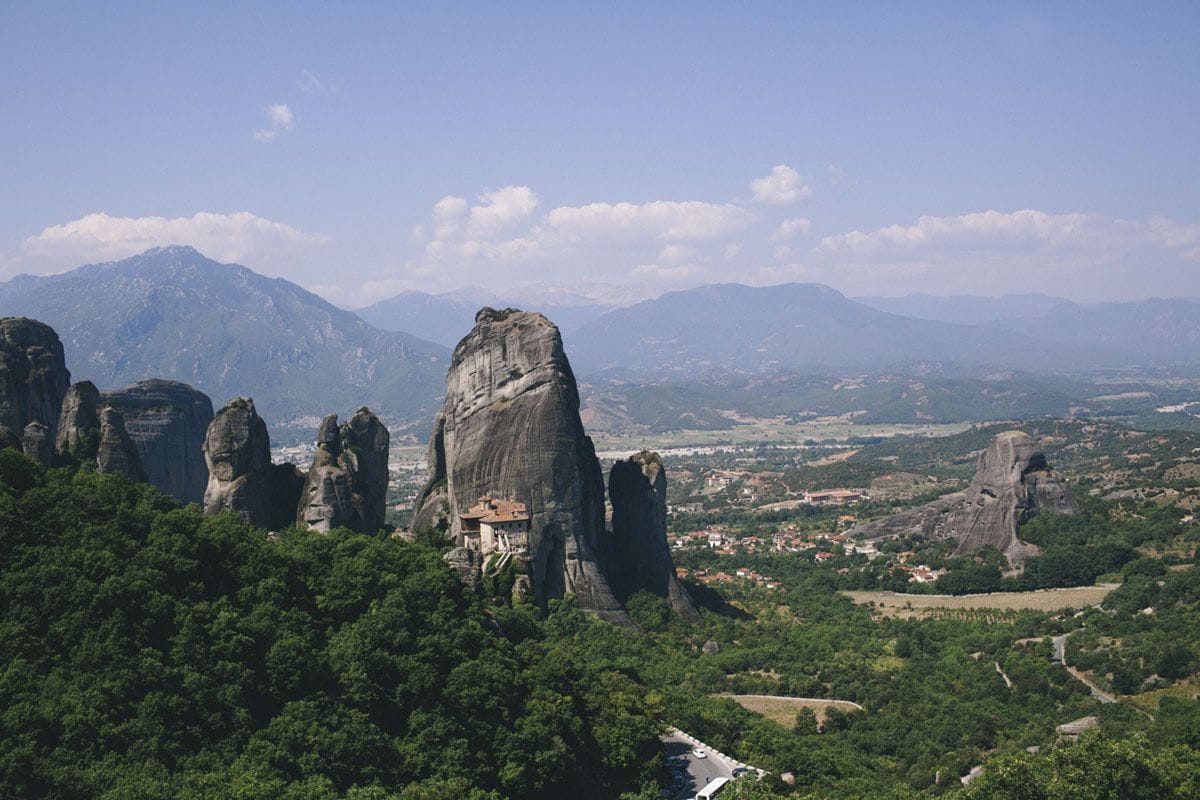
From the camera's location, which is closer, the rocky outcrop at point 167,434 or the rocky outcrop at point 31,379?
the rocky outcrop at point 31,379

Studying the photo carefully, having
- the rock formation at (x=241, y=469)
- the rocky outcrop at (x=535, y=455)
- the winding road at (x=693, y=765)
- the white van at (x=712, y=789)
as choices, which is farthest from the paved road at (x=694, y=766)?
the rock formation at (x=241, y=469)

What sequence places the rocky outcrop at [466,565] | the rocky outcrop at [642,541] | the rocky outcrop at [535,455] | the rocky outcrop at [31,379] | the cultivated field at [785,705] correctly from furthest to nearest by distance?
1. the rocky outcrop at [642,541]
2. the rocky outcrop at [535,455]
3. the rocky outcrop at [31,379]
4. the cultivated field at [785,705]
5. the rocky outcrop at [466,565]

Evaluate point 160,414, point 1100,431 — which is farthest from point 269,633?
point 1100,431

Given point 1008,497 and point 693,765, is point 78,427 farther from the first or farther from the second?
point 1008,497

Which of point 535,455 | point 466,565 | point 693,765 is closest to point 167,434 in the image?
point 535,455

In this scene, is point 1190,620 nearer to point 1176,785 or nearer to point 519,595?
point 1176,785

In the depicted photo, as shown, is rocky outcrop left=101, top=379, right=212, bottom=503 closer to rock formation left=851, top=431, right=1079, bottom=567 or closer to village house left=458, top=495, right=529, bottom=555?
village house left=458, top=495, right=529, bottom=555

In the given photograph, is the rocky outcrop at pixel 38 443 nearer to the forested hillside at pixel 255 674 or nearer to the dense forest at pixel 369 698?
the dense forest at pixel 369 698

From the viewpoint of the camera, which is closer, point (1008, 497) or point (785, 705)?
point (785, 705)
